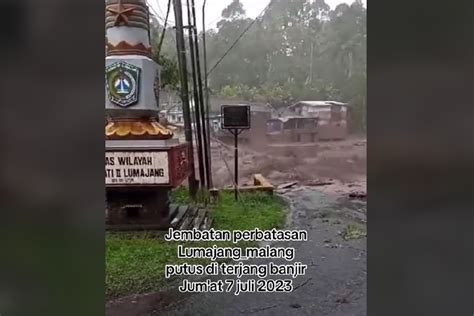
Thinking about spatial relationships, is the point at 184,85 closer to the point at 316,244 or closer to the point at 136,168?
the point at 136,168

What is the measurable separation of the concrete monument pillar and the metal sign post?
0.47 ft

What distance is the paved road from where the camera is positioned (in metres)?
1.44

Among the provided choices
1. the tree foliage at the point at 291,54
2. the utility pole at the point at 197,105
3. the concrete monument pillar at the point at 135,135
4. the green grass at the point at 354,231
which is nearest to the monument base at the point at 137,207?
the concrete monument pillar at the point at 135,135

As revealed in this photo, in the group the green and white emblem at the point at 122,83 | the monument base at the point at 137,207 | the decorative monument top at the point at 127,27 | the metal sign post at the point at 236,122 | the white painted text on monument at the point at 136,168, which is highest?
the decorative monument top at the point at 127,27

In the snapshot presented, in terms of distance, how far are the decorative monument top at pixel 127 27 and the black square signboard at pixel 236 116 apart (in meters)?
0.29

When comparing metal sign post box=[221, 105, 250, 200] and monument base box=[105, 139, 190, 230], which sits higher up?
metal sign post box=[221, 105, 250, 200]

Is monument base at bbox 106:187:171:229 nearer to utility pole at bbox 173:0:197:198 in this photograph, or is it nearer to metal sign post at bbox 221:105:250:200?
utility pole at bbox 173:0:197:198

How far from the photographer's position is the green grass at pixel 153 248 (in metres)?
1.44

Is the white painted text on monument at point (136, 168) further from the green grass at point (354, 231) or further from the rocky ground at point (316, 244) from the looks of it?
the green grass at point (354, 231)

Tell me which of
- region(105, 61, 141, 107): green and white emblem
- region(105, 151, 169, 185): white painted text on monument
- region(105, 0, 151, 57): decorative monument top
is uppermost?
region(105, 0, 151, 57): decorative monument top

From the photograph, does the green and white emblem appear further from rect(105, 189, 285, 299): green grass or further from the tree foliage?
rect(105, 189, 285, 299): green grass

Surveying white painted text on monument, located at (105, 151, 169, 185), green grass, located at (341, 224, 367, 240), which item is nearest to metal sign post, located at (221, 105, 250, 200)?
white painted text on monument, located at (105, 151, 169, 185)

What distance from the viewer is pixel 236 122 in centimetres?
146
